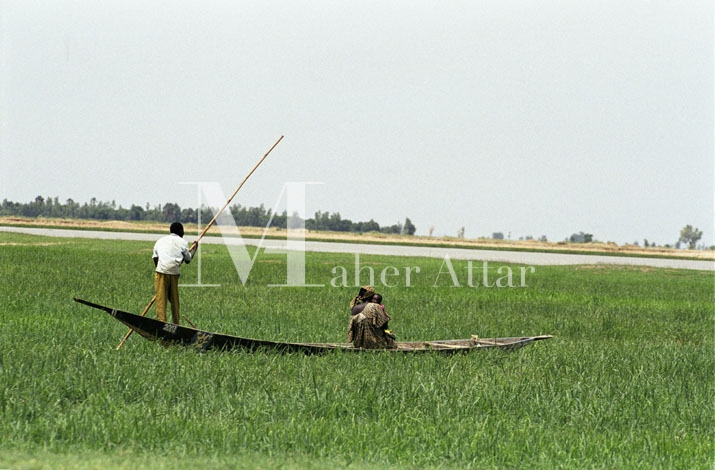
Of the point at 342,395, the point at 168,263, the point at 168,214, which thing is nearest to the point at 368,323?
the point at 342,395

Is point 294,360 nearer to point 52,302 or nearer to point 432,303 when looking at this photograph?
point 52,302

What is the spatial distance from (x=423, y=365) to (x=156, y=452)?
16.4 feet

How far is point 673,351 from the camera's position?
13359 millimetres

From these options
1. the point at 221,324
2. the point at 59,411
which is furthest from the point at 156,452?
the point at 221,324

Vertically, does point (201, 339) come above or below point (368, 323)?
below

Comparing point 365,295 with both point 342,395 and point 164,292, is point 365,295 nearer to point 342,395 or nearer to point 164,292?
point 342,395

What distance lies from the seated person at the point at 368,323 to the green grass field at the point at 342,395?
0.51 metres

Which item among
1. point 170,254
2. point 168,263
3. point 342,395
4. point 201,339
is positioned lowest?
point 342,395

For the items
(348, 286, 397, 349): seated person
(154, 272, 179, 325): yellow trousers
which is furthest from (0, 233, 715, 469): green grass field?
(154, 272, 179, 325): yellow trousers

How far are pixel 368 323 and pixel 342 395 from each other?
264cm

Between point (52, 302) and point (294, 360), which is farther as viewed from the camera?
point (52, 302)

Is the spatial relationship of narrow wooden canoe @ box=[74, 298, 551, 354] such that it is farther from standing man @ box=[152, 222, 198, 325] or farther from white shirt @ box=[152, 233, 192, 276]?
white shirt @ box=[152, 233, 192, 276]

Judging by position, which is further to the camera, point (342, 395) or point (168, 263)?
point (168, 263)

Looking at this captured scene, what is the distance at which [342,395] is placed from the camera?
343 inches
